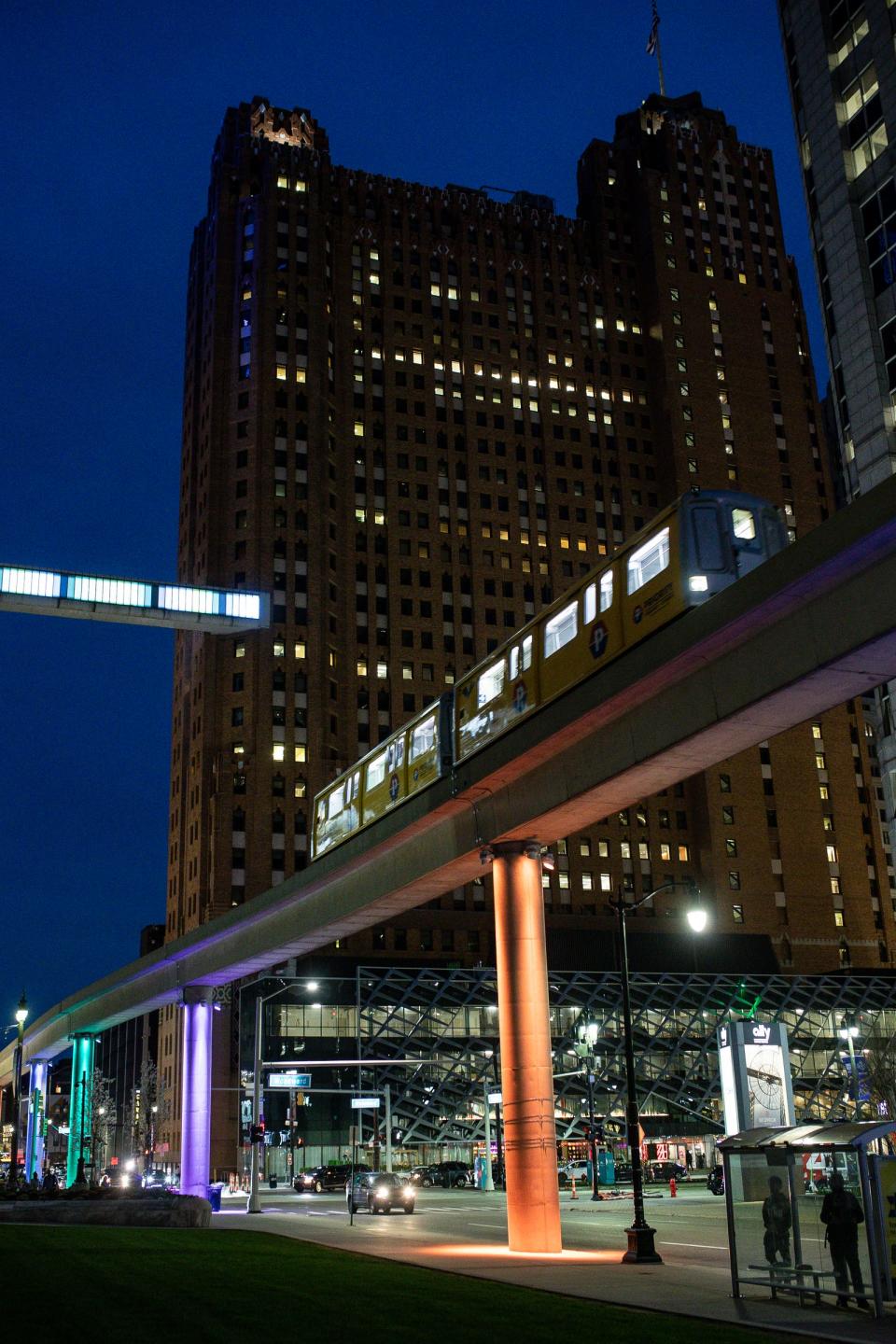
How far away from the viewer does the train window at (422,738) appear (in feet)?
122

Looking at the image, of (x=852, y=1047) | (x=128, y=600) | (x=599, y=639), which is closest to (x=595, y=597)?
(x=599, y=639)

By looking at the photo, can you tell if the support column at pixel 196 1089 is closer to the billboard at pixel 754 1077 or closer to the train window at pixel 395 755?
the train window at pixel 395 755

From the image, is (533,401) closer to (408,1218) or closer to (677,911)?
(677,911)

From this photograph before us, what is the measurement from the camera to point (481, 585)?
437ft

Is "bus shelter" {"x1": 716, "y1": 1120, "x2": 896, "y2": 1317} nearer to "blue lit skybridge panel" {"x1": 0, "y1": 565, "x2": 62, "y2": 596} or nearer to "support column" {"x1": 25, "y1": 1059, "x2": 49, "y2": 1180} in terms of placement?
"blue lit skybridge panel" {"x1": 0, "y1": 565, "x2": 62, "y2": 596}

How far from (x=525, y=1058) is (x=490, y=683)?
942 cm

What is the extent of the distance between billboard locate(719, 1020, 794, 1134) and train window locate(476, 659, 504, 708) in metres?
19.6

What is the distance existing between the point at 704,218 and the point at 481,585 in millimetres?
55015

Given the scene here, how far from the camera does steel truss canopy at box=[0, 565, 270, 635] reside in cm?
2930

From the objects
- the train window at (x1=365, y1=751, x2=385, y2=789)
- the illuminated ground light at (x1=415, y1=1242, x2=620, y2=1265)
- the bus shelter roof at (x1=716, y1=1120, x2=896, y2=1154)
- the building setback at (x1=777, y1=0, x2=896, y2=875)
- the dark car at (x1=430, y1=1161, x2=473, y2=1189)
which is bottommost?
the dark car at (x1=430, y1=1161, x2=473, y2=1189)

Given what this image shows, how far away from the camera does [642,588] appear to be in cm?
2711

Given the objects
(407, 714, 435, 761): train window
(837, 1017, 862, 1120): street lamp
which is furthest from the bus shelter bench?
(837, 1017, 862, 1120): street lamp

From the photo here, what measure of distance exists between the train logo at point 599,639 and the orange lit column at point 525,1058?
7218 millimetres

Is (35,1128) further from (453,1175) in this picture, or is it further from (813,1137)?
(813,1137)
